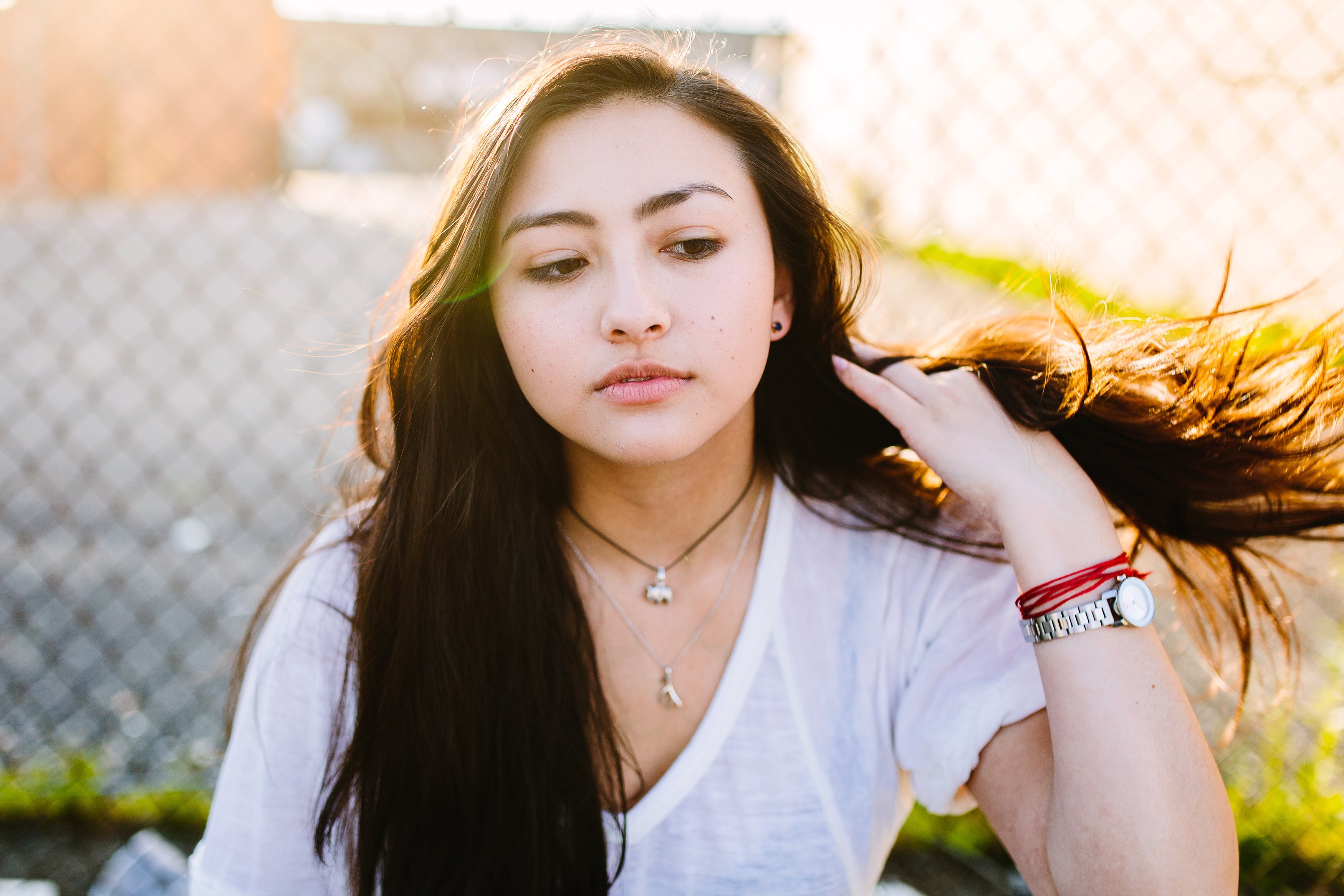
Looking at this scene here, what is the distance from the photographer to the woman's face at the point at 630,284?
133 cm

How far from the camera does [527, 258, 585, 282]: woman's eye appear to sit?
54.4 inches

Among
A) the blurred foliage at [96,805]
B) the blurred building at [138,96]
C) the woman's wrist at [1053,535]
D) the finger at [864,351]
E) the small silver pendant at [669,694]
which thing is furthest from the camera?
the blurred building at [138,96]

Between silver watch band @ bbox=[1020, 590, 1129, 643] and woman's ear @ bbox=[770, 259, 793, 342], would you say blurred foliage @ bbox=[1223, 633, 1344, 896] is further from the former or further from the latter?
woman's ear @ bbox=[770, 259, 793, 342]

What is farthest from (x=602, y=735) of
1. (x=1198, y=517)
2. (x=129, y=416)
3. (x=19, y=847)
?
(x=129, y=416)

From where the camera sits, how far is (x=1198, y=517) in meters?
1.59

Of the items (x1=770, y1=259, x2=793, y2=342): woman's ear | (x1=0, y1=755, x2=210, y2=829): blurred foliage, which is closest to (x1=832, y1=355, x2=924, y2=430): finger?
(x1=770, y1=259, x2=793, y2=342): woman's ear

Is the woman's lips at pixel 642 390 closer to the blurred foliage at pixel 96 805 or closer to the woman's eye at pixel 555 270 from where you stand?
the woman's eye at pixel 555 270

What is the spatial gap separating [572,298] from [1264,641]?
148cm

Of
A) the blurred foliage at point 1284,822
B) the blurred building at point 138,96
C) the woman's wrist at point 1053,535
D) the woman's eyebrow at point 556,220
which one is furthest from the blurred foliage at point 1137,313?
the blurred building at point 138,96

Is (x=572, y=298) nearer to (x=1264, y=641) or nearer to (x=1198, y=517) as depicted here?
(x=1198, y=517)

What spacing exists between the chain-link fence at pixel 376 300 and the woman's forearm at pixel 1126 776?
2.21 ft

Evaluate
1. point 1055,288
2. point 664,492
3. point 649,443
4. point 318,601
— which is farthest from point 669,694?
point 1055,288

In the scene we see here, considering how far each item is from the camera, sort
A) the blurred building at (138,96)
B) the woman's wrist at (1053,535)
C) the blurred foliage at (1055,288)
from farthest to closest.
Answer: the blurred building at (138,96) → the blurred foliage at (1055,288) → the woman's wrist at (1053,535)

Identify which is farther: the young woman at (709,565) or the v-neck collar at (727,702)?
the v-neck collar at (727,702)
